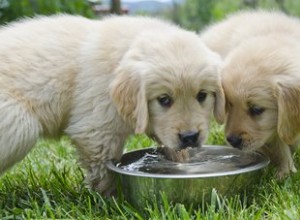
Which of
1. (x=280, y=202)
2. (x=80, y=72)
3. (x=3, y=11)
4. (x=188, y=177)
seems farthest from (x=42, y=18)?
(x=3, y=11)

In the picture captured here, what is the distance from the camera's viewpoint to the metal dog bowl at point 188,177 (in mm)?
3906

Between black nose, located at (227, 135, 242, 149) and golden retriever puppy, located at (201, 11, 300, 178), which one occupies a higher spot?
golden retriever puppy, located at (201, 11, 300, 178)

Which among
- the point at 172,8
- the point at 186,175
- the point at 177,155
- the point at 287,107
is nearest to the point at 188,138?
the point at 186,175

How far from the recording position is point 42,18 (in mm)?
4844

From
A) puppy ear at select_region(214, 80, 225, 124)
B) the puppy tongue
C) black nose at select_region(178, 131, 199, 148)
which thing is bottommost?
the puppy tongue

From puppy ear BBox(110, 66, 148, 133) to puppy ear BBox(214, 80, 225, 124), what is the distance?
0.47m

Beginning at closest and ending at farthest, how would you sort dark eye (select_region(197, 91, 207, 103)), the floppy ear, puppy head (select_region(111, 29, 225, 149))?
puppy head (select_region(111, 29, 225, 149)), dark eye (select_region(197, 91, 207, 103)), the floppy ear

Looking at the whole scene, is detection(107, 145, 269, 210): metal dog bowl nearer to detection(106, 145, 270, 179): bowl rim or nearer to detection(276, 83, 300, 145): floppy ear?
detection(106, 145, 270, 179): bowl rim

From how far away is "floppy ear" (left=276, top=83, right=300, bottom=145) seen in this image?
14.1 feet

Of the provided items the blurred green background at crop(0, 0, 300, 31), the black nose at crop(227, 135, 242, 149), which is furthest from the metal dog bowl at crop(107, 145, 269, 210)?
the blurred green background at crop(0, 0, 300, 31)

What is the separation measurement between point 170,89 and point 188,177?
0.55m

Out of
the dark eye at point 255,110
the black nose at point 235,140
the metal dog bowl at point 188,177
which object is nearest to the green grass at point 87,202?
the metal dog bowl at point 188,177

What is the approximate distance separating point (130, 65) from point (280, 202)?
1.23 metres

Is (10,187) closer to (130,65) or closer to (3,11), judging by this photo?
(130,65)
